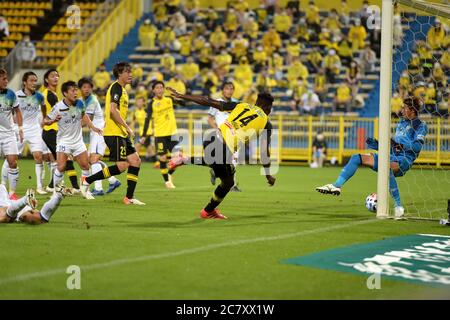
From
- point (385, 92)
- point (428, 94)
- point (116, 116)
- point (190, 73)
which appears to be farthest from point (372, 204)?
point (190, 73)

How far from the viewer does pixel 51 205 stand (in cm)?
986

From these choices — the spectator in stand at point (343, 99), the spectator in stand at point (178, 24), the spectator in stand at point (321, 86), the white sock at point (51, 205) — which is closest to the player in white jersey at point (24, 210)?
the white sock at point (51, 205)

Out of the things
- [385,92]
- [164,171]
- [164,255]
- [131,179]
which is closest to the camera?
[164,255]

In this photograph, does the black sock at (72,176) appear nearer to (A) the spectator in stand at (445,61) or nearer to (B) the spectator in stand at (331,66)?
(A) the spectator in stand at (445,61)

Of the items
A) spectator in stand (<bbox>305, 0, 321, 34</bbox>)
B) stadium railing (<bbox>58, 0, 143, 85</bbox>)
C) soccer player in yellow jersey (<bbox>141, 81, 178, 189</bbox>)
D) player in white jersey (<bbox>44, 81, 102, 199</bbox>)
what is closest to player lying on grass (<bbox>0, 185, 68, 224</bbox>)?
player in white jersey (<bbox>44, 81, 102, 199</bbox>)

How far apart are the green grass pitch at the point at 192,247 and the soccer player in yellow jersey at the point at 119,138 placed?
1.51 feet

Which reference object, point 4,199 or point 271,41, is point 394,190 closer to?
point 4,199

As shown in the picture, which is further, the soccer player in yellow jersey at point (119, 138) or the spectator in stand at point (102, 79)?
the spectator in stand at point (102, 79)

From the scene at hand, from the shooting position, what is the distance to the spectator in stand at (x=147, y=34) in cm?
3397

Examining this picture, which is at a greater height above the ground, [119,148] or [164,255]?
[119,148]

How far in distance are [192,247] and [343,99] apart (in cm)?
2104

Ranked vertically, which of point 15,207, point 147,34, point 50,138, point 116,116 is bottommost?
point 15,207

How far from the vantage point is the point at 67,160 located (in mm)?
15016
